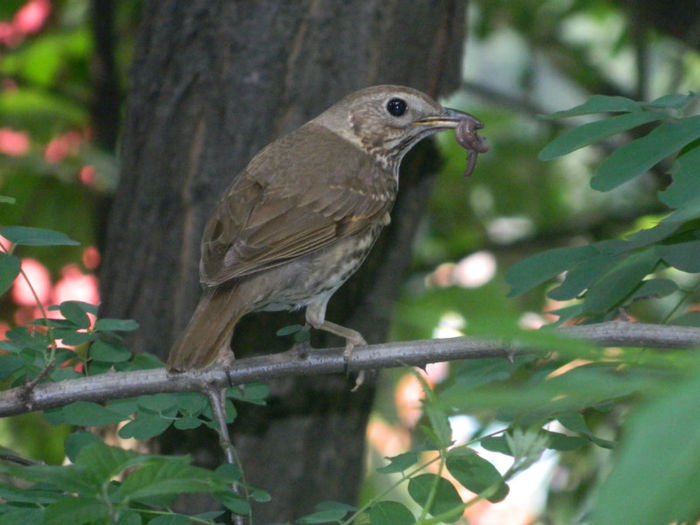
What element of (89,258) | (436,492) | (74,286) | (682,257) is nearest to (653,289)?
(682,257)

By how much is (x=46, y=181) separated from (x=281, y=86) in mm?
1714

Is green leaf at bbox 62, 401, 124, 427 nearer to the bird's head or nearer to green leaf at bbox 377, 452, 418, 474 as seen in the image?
green leaf at bbox 377, 452, 418, 474

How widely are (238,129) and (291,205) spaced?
1.70 ft

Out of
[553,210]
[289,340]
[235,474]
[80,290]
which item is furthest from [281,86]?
[553,210]

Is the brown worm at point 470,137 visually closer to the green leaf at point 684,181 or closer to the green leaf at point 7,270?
the green leaf at point 684,181

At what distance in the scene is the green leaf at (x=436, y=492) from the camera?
203cm

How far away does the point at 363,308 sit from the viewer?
12.6ft

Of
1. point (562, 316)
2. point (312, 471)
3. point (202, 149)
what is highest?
point (202, 149)

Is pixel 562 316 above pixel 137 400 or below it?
above

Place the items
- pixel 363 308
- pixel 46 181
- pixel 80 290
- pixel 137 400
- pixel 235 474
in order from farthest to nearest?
pixel 80 290 → pixel 46 181 → pixel 363 308 → pixel 137 400 → pixel 235 474

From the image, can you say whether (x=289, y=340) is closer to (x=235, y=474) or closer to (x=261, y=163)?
(x=261, y=163)

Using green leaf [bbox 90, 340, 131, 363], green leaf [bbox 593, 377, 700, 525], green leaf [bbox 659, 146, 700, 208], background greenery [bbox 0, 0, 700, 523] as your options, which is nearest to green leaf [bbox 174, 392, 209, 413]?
background greenery [bbox 0, 0, 700, 523]

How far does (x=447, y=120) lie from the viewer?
11.6 feet

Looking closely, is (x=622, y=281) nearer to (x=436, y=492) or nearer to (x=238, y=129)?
(x=436, y=492)
